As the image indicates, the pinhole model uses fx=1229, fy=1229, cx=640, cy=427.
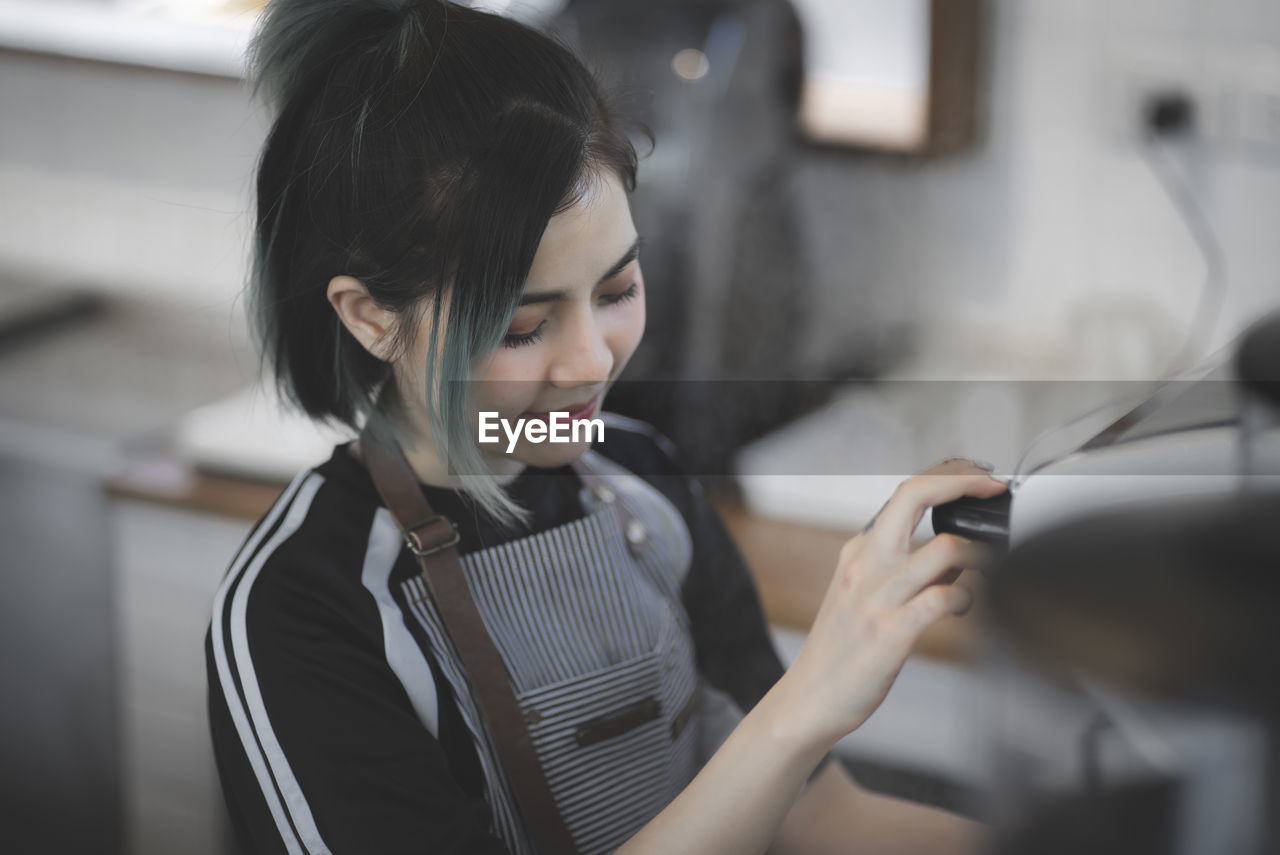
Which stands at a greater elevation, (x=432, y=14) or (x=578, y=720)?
(x=432, y=14)

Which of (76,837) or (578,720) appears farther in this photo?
(76,837)

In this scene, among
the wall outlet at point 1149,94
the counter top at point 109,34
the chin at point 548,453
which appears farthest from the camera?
the wall outlet at point 1149,94

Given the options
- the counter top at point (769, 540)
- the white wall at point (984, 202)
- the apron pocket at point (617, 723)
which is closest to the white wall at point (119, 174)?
the white wall at point (984, 202)

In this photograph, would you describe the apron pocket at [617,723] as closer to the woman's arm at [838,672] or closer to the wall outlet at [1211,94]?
the woman's arm at [838,672]

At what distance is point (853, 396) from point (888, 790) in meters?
0.44

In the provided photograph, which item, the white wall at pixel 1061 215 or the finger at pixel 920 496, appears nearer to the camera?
the finger at pixel 920 496

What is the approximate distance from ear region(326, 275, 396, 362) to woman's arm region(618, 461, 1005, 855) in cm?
19

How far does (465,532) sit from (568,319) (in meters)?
0.12

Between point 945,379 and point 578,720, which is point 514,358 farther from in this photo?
→ point 945,379

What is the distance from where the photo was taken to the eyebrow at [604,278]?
0.43m

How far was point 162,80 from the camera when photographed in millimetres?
881

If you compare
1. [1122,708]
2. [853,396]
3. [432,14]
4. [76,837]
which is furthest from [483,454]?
[76,837]

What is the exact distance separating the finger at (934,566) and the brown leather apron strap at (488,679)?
16cm

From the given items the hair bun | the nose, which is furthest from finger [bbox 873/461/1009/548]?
the hair bun
